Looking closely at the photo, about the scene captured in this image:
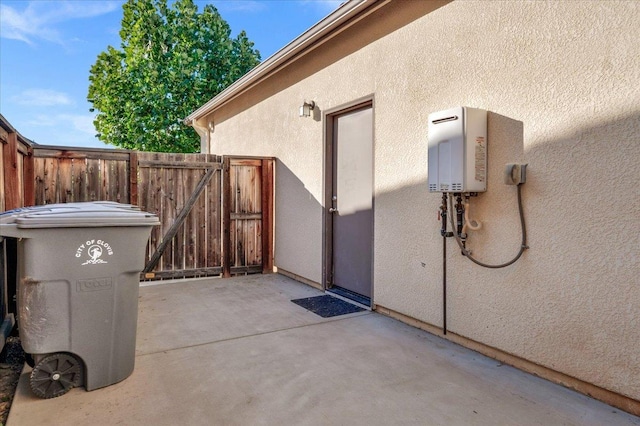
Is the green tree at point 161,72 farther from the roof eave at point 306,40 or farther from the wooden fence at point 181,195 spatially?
the wooden fence at point 181,195

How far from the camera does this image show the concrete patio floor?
2.30 metres

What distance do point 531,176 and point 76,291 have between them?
10.5ft

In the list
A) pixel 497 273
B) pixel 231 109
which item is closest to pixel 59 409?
pixel 497 273

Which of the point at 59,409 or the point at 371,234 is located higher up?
the point at 371,234

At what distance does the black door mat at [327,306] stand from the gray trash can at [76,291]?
2.19 m

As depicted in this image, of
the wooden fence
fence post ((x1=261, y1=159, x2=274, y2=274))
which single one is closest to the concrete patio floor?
the wooden fence

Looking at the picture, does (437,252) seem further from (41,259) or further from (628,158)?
(41,259)

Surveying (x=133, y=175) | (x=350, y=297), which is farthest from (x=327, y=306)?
(x=133, y=175)

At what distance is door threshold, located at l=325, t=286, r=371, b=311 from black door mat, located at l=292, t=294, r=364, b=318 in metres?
0.07

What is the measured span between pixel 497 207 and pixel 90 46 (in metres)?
20.0

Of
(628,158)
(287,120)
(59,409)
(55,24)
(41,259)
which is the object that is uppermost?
(55,24)

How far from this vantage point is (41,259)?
242 cm

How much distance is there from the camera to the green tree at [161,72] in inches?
631

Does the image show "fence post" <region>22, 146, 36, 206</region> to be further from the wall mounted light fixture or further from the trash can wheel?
the wall mounted light fixture
